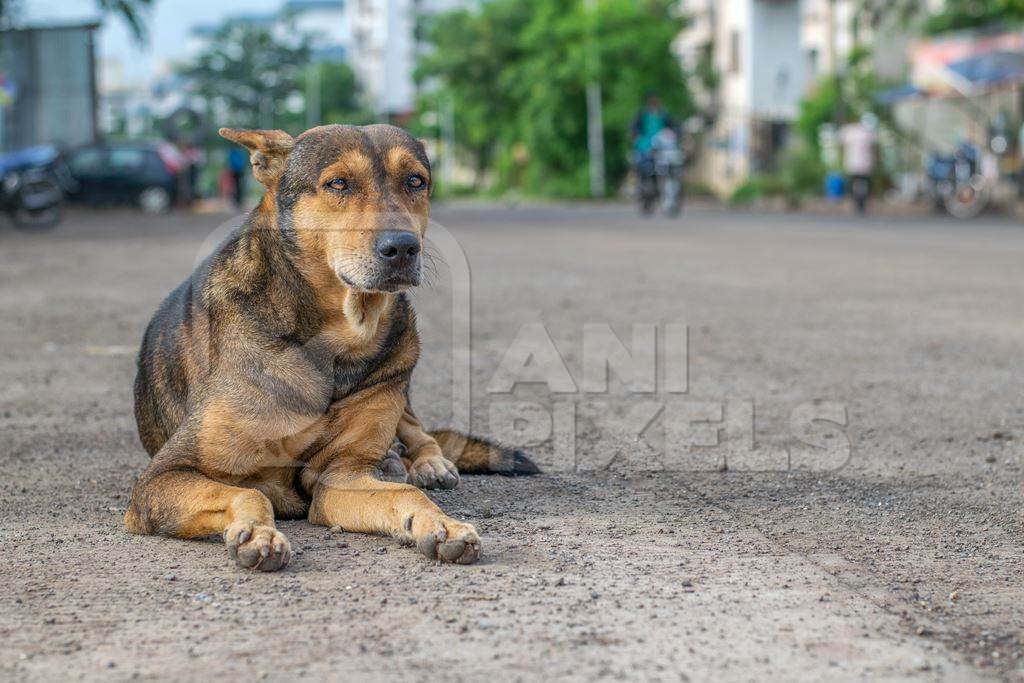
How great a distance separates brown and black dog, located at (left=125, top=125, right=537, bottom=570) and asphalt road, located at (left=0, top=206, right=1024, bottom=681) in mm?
184

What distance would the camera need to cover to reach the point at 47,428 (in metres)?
6.38

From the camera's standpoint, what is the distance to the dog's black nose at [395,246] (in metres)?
4.46

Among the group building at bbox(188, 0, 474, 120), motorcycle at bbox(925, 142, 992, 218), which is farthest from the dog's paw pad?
building at bbox(188, 0, 474, 120)

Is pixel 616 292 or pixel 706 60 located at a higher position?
pixel 706 60

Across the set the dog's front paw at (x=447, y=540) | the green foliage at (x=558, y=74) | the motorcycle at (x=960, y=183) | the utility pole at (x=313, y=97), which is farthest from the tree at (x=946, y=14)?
the utility pole at (x=313, y=97)

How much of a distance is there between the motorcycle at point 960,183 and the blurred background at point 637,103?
0.04 metres

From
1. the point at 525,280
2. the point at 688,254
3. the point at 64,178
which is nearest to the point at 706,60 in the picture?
the point at 64,178

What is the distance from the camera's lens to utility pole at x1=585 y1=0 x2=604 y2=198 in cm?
5622

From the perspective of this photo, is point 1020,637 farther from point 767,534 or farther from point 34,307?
point 34,307

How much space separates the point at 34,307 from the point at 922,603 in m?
9.26

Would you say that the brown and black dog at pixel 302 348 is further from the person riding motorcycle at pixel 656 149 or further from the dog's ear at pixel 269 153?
the person riding motorcycle at pixel 656 149

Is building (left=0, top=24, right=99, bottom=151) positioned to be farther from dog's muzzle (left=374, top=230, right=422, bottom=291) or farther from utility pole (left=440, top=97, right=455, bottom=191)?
utility pole (left=440, top=97, right=455, bottom=191)

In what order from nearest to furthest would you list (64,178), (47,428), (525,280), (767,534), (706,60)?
(767,534) → (47,428) → (525,280) → (64,178) → (706,60)

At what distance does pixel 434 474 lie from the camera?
4.97 meters
